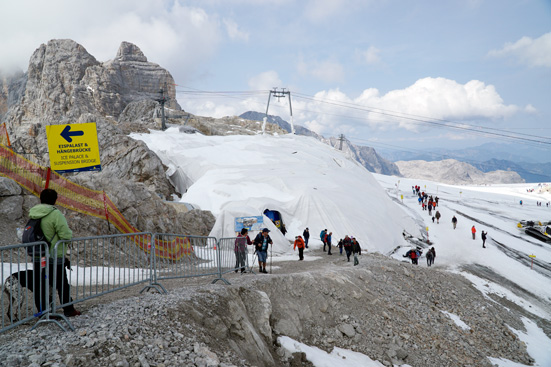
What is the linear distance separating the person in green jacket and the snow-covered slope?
16.4m

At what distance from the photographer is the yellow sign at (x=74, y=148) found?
1528 cm

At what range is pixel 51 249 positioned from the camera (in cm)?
507

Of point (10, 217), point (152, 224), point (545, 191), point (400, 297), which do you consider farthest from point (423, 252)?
point (545, 191)

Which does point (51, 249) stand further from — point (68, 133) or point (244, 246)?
point (68, 133)

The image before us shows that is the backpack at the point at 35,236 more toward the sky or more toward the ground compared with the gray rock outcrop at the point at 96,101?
more toward the ground

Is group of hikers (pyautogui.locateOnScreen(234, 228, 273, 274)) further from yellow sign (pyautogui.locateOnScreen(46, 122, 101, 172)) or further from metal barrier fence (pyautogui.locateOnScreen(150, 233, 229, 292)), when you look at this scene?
yellow sign (pyautogui.locateOnScreen(46, 122, 101, 172))

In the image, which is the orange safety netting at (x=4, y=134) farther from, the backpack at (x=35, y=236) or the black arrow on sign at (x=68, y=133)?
the backpack at (x=35, y=236)

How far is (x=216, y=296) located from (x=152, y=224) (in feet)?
41.1

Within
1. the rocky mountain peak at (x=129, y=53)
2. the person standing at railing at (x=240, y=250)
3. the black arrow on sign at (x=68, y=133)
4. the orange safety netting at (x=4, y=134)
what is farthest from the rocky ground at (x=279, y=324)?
the rocky mountain peak at (x=129, y=53)

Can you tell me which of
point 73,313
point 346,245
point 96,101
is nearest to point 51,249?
point 73,313

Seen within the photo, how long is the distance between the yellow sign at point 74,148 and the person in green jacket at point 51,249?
458 inches

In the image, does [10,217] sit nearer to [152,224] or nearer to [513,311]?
[152,224]

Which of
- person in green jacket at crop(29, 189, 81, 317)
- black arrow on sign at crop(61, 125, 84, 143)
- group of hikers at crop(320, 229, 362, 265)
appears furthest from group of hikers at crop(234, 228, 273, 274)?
black arrow on sign at crop(61, 125, 84, 143)

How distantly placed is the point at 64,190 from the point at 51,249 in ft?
37.7
